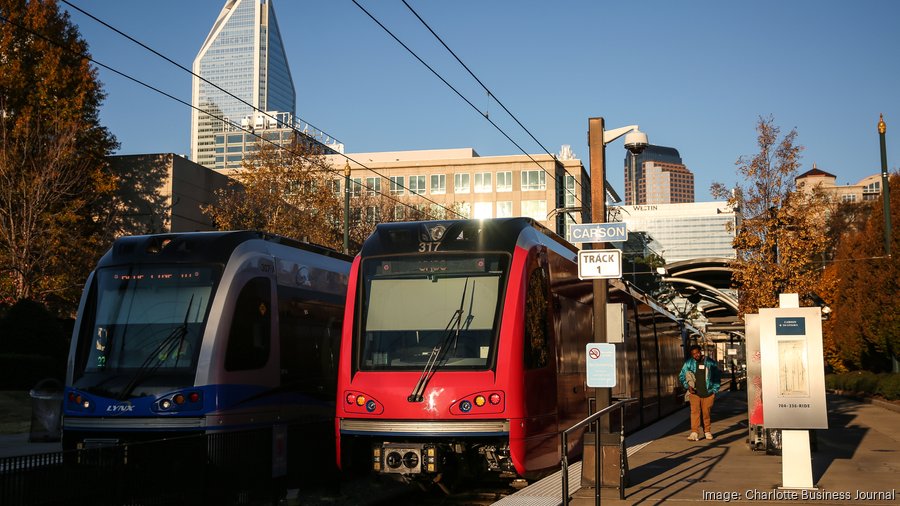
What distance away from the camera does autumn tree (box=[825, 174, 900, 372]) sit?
110ft

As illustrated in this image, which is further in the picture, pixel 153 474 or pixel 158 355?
pixel 158 355

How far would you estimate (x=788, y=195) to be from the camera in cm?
3544

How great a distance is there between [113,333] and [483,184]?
94.1 m

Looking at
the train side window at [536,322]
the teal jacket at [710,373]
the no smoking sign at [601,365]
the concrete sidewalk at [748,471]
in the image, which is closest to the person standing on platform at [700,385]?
the teal jacket at [710,373]

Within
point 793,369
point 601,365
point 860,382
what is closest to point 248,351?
point 601,365

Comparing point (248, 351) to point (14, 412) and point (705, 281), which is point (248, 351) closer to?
point (14, 412)

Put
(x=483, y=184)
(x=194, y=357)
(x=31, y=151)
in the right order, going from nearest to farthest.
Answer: (x=194, y=357)
(x=31, y=151)
(x=483, y=184)

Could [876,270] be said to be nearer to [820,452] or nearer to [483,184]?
[820,452]

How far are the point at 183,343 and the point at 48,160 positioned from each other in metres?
26.4

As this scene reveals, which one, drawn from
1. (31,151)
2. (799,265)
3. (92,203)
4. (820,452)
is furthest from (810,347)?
(92,203)

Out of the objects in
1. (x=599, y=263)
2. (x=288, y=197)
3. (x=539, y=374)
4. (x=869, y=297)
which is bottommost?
(x=539, y=374)

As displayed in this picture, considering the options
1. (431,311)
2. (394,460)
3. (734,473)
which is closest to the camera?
(394,460)

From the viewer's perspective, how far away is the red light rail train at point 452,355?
12.1m

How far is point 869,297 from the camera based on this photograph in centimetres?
3712
